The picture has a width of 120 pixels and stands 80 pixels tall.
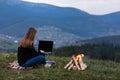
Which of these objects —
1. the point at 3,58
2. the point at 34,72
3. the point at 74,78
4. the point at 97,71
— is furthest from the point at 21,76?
the point at 3,58

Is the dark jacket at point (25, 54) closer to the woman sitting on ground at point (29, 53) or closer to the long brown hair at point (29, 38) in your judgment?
the woman sitting on ground at point (29, 53)

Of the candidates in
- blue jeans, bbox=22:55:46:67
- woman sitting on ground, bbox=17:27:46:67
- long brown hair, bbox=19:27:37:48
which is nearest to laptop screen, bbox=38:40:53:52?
woman sitting on ground, bbox=17:27:46:67

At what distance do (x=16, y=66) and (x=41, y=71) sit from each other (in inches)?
93.6

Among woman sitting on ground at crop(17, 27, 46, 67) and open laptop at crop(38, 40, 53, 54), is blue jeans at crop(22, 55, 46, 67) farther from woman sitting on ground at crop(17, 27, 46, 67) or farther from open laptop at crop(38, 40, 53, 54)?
open laptop at crop(38, 40, 53, 54)

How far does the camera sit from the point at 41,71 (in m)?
18.1

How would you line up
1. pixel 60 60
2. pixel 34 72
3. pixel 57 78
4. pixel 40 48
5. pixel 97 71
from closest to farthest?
pixel 57 78
pixel 34 72
pixel 97 71
pixel 40 48
pixel 60 60

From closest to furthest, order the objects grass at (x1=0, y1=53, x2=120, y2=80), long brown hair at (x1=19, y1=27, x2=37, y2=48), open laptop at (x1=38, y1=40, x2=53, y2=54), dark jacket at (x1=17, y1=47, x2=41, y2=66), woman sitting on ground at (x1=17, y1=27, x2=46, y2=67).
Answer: grass at (x1=0, y1=53, x2=120, y2=80), long brown hair at (x1=19, y1=27, x2=37, y2=48), woman sitting on ground at (x1=17, y1=27, x2=46, y2=67), dark jacket at (x1=17, y1=47, x2=41, y2=66), open laptop at (x1=38, y1=40, x2=53, y2=54)

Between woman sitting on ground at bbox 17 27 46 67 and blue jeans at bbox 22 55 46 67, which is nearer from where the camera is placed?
woman sitting on ground at bbox 17 27 46 67

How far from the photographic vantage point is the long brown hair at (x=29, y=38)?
19484mm

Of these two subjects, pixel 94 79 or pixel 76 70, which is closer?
pixel 94 79

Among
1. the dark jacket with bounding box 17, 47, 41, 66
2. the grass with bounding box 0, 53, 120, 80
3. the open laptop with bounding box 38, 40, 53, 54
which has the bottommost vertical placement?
the grass with bounding box 0, 53, 120, 80

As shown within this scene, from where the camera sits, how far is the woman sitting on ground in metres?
19.6

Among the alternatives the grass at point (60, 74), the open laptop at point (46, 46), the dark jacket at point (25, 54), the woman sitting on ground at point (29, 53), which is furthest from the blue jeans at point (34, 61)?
the grass at point (60, 74)

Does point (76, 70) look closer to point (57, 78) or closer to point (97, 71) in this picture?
point (97, 71)
